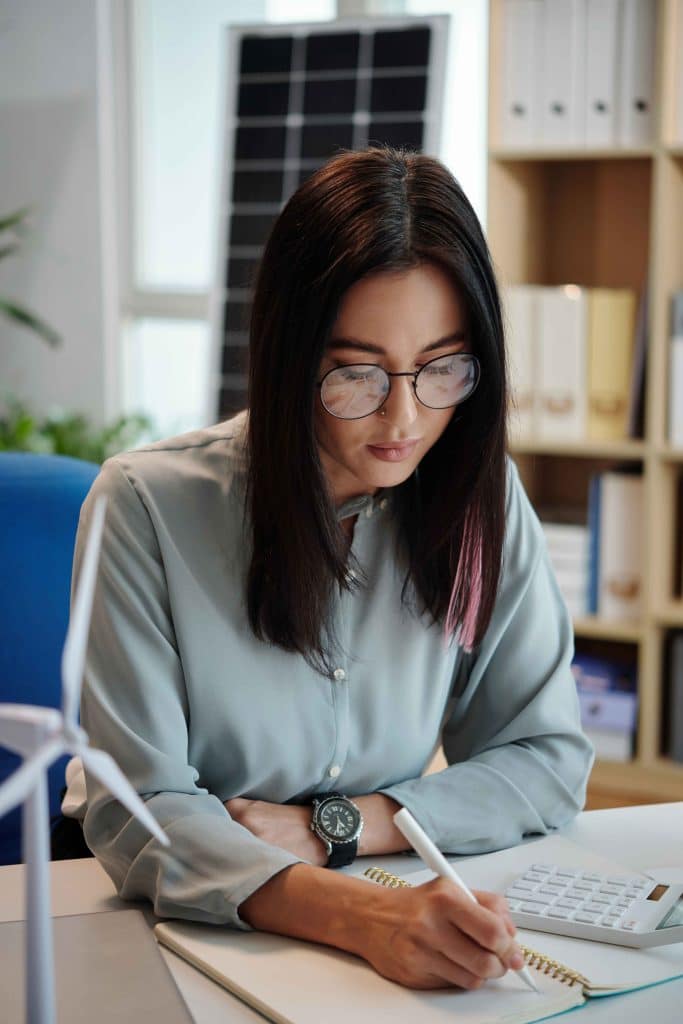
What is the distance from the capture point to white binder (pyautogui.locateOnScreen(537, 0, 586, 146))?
282cm

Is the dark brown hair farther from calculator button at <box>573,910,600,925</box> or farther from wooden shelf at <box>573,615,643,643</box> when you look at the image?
wooden shelf at <box>573,615,643,643</box>

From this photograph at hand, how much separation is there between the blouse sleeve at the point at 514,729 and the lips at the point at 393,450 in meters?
0.24

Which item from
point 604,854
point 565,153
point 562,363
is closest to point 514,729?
point 604,854

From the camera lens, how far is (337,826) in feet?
3.94

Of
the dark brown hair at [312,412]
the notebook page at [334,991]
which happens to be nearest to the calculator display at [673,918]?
the notebook page at [334,991]

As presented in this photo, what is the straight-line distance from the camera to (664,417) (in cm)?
287

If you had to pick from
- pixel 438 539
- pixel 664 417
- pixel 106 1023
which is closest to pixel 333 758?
pixel 438 539

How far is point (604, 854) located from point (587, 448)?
1.85m

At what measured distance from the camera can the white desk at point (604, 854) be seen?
0.91 metres

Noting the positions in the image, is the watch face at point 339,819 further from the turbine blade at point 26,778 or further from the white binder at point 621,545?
the white binder at point 621,545

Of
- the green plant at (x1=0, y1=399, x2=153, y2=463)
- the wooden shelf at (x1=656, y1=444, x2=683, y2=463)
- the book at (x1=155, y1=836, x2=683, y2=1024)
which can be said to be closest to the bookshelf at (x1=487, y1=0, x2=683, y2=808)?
the wooden shelf at (x1=656, y1=444, x2=683, y2=463)

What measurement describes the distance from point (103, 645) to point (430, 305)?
0.43 meters

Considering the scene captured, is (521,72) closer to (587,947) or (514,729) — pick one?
(514,729)

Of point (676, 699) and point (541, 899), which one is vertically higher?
point (541, 899)
